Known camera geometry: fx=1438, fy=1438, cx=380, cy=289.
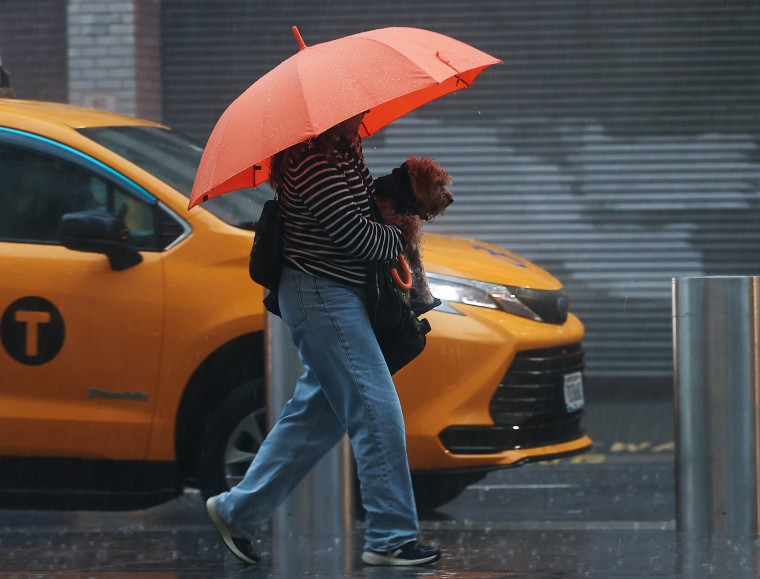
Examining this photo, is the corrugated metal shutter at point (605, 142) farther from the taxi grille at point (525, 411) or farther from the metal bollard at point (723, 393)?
the metal bollard at point (723, 393)

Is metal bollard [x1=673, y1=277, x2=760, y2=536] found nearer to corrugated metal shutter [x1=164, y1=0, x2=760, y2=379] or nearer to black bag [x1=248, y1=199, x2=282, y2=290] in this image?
black bag [x1=248, y1=199, x2=282, y2=290]

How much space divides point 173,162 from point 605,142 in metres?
6.38

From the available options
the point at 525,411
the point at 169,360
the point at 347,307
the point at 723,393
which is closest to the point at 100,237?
the point at 169,360

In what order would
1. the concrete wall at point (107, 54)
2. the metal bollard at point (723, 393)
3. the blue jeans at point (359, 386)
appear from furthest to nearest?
1. the concrete wall at point (107, 54)
2. the metal bollard at point (723, 393)
3. the blue jeans at point (359, 386)

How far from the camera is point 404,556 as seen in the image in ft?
14.8

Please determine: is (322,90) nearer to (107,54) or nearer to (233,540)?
(233,540)

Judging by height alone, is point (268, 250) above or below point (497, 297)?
above

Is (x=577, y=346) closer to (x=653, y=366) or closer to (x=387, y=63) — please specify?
(x=387, y=63)

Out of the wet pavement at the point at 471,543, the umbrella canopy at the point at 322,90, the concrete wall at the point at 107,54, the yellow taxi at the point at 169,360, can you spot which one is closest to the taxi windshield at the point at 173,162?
the yellow taxi at the point at 169,360

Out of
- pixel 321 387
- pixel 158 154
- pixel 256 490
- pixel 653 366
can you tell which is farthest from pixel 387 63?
pixel 653 366

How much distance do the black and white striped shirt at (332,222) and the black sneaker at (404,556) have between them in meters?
0.86

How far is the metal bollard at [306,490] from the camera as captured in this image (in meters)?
5.29

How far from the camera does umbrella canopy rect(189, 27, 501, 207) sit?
411 centimetres

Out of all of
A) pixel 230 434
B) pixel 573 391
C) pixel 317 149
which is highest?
pixel 317 149
